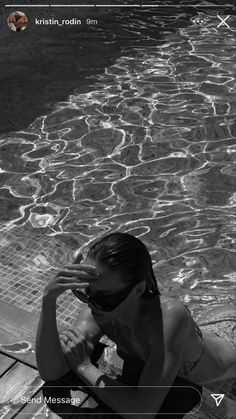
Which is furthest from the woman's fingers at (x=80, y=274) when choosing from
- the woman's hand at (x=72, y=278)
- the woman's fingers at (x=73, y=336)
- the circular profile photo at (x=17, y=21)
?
the circular profile photo at (x=17, y=21)

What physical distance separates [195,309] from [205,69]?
21.0 feet

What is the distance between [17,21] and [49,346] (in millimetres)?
11549

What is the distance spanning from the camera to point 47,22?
12781mm

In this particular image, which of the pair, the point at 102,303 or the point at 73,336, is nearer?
the point at 102,303

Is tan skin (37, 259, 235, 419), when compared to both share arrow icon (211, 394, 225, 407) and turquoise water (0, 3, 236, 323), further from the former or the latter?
turquoise water (0, 3, 236, 323)

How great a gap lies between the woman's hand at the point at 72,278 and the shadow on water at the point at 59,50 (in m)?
5.87

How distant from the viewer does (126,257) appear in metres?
2.31

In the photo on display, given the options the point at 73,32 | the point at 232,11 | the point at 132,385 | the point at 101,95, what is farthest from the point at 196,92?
the point at 132,385

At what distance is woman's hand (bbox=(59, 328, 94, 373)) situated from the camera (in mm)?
2652

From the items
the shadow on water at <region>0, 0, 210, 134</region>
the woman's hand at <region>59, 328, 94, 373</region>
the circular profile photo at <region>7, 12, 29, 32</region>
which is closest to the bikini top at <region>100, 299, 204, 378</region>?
the woman's hand at <region>59, 328, 94, 373</region>

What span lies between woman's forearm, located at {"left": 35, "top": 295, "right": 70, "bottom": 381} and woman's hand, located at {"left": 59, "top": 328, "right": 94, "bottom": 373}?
49 mm

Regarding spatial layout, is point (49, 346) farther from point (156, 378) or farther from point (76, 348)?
point (156, 378)

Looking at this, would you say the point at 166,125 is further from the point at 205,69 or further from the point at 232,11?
the point at 232,11

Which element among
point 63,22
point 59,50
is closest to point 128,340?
point 59,50
